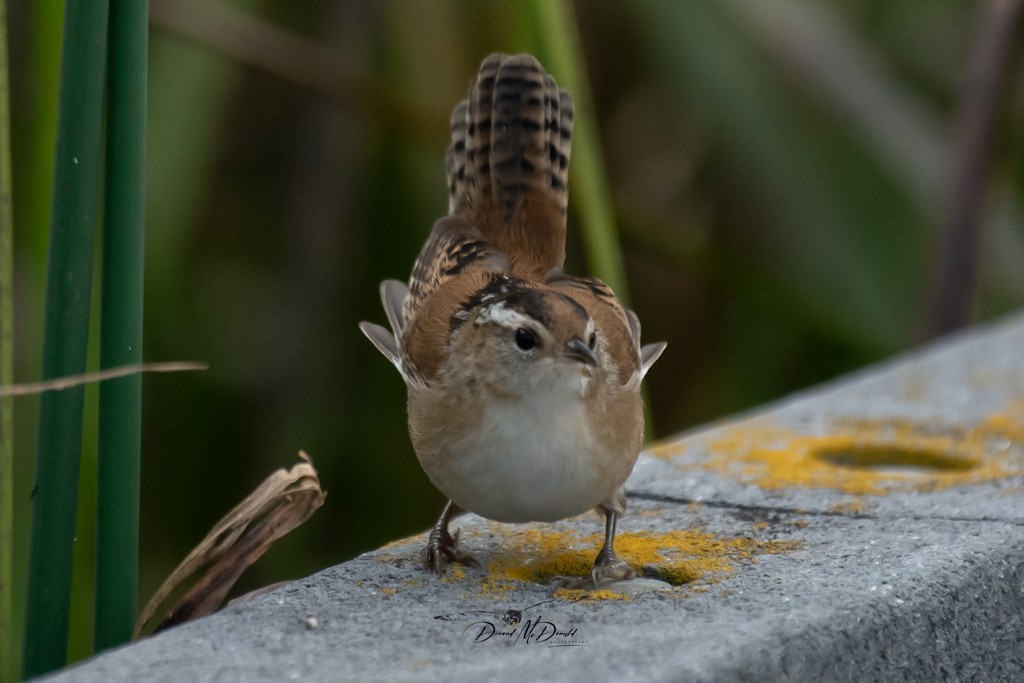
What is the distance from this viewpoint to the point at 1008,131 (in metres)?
5.02

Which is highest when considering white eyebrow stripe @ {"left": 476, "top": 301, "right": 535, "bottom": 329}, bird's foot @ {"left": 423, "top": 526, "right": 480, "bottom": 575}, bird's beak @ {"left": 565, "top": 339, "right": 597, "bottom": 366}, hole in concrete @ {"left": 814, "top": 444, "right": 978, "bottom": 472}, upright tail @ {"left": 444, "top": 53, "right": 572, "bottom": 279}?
upright tail @ {"left": 444, "top": 53, "right": 572, "bottom": 279}

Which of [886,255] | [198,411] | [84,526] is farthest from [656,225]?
[84,526]

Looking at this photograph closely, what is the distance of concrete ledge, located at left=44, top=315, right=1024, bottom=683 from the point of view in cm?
203

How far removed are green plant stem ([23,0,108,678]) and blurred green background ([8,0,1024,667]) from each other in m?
2.30

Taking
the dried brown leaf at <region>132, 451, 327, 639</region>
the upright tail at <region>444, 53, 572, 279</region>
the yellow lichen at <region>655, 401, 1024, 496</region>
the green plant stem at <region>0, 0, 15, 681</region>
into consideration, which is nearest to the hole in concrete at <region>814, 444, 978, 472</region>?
the yellow lichen at <region>655, 401, 1024, 496</region>

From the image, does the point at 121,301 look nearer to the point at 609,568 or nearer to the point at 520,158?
the point at 609,568

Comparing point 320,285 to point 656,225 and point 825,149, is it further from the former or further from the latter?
point 825,149

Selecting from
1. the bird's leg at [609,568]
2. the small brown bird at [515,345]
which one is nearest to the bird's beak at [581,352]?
the small brown bird at [515,345]

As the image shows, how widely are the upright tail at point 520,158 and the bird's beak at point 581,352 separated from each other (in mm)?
564

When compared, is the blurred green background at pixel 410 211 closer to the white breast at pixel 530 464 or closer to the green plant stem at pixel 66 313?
the white breast at pixel 530 464

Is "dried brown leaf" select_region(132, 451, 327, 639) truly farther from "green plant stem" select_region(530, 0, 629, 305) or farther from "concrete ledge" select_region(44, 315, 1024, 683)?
"green plant stem" select_region(530, 0, 629, 305)

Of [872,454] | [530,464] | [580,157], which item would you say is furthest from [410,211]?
[530,464]

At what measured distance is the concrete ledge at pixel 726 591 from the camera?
2025mm

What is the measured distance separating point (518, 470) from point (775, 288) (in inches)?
105
